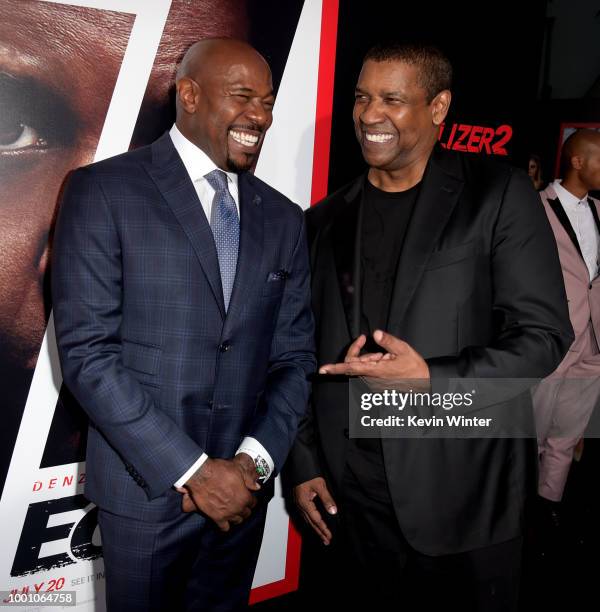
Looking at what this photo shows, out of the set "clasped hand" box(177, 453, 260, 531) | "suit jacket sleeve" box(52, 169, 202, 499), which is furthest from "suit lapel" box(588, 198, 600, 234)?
"suit jacket sleeve" box(52, 169, 202, 499)

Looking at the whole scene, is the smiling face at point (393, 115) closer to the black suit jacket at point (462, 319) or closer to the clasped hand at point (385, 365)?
the black suit jacket at point (462, 319)

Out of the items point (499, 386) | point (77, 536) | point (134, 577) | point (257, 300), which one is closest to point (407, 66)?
point (257, 300)

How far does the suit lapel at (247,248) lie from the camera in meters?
1.73

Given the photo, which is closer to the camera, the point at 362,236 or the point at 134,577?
the point at 134,577

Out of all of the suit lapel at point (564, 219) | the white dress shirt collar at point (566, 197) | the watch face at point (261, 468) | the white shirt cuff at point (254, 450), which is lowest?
the watch face at point (261, 468)

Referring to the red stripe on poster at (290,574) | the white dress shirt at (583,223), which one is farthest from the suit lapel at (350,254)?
the white dress shirt at (583,223)

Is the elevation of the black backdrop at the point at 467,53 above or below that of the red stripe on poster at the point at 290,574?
above

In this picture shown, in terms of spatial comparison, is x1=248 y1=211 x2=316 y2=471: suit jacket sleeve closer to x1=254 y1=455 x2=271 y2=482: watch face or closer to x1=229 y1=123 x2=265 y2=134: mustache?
x1=254 y1=455 x2=271 y2=482: watch face

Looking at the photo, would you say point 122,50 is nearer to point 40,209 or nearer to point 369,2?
point 40,209

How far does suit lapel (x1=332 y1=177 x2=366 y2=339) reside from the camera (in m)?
1.96

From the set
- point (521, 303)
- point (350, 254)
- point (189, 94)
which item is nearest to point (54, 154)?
point (189, 94)

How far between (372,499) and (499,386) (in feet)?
1.92

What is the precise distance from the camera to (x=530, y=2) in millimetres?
3760

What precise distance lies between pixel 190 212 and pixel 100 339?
0.42 meters
